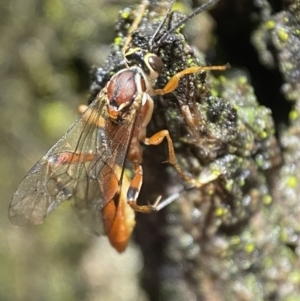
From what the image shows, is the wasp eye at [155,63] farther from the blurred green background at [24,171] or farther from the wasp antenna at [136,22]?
the blurred green background at [24,171]

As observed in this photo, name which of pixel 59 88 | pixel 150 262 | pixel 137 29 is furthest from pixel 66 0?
pixel 150 262

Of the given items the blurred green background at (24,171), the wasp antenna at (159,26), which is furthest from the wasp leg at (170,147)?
the blurred green background at (24,171)

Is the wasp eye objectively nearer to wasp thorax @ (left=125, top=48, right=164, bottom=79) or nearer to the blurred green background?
wasp thorax @ (left=125, top=48, right=164, bottom=79)

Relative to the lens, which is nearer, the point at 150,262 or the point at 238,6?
the point at 238,6

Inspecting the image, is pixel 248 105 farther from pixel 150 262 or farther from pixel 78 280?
pixel 78 280

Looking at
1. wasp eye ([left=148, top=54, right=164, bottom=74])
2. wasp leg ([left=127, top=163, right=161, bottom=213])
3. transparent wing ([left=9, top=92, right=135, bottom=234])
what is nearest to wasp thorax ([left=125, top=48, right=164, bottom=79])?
wasp eye ([left=148, top=54, right=164, bottom=74])

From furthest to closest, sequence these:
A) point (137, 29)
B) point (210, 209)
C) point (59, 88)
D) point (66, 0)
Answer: point (59, 88) < point (66, 0) < point (210, 209) < point (137, 29)

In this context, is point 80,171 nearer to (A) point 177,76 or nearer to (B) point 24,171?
(A) point 177,76
